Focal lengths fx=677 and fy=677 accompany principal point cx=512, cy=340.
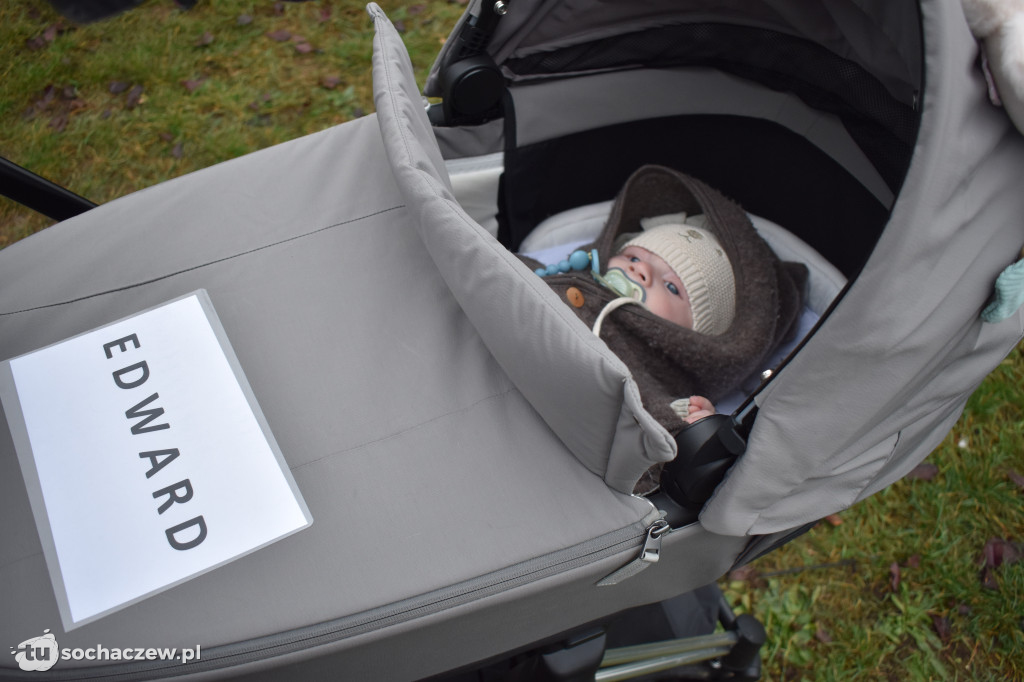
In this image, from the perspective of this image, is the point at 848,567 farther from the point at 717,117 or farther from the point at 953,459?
the point at 717,117

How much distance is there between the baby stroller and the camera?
74cm

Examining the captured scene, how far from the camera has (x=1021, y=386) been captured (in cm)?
183

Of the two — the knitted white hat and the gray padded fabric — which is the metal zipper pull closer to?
the gray padded fabric

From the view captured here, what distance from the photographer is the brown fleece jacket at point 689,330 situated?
1245 millimetres

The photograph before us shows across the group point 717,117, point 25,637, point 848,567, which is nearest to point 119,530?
point 25,637

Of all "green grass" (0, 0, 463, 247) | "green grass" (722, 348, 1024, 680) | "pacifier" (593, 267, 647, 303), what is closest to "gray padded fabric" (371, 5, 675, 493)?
"pacifier" (593, 267, 647, 303)

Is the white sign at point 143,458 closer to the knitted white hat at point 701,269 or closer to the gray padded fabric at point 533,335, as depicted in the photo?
the gray padded fabric at point 533,335

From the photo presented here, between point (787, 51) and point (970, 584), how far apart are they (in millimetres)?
1274

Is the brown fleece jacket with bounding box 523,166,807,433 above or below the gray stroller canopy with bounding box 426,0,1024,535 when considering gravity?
below

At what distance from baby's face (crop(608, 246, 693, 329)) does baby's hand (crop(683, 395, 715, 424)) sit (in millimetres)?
172

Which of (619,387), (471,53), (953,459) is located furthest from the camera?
(953,459)

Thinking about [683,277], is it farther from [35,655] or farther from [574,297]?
[35,655]

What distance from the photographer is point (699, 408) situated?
1.24 metres

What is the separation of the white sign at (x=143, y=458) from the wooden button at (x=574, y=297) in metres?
0.63
